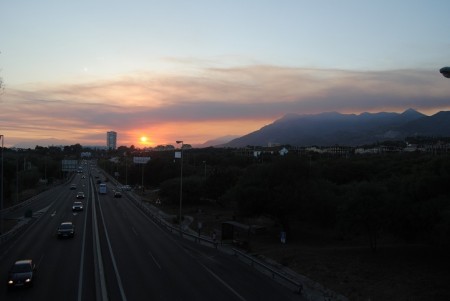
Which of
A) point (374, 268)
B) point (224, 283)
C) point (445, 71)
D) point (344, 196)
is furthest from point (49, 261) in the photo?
point (445, 71)

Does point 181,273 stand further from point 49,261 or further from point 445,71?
point 445,71

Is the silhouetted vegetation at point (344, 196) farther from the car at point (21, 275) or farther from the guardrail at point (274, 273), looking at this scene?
the car at point (21, 275)

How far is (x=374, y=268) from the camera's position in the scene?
24.7 metres

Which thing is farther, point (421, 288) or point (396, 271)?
point (396, 271)

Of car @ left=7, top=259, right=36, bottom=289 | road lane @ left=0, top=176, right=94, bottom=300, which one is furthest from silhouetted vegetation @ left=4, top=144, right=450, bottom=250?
car @ left=7, top=259, right=36, bottom=289

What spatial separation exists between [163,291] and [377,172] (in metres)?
51.5

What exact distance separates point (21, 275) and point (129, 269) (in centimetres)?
615

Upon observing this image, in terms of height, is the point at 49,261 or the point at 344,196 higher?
the point at 344,196

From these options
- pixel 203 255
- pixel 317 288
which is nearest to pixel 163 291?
pixel 317 288

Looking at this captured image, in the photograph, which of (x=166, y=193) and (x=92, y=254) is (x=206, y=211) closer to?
(x=166, y=193)

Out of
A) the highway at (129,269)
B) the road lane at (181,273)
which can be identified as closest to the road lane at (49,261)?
the highway at (129,269)

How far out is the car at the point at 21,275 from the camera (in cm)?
2111

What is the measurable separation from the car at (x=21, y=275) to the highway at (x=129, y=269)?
0.33m

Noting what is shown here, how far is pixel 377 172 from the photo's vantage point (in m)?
65.6
